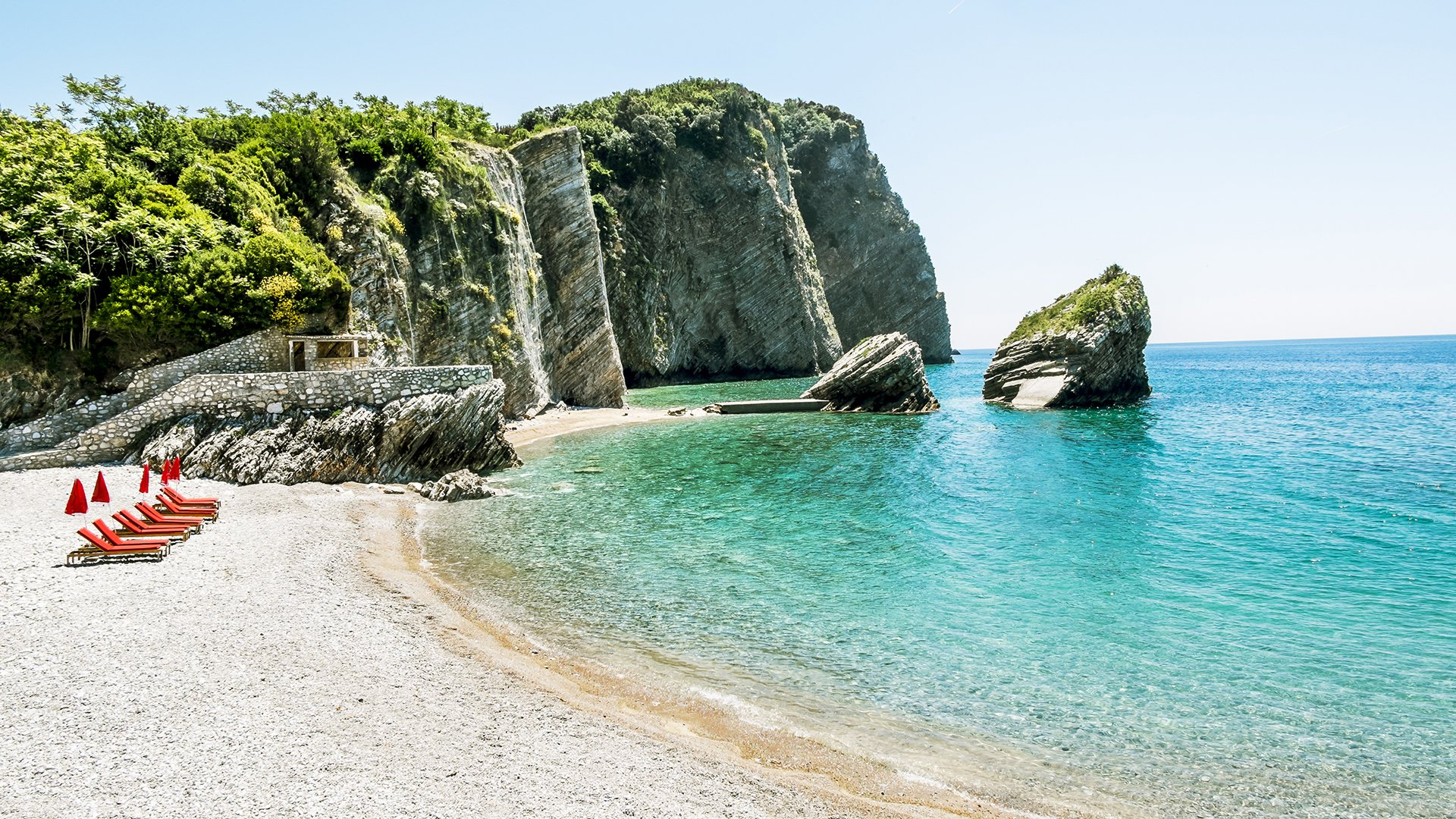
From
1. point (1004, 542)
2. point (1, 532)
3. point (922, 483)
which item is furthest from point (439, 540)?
point (922, 483)

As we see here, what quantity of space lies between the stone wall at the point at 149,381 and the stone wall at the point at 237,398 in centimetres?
61

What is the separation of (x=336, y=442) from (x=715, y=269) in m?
63.7

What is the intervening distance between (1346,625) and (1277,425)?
39.5 metres

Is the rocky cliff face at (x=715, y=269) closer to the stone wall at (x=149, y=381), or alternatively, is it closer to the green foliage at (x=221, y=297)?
the green foliage at (x=221, y=297)

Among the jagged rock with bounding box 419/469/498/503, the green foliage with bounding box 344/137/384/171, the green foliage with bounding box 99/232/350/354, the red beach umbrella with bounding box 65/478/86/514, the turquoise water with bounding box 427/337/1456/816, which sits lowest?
the turquoise water with bounding box 427/337/1456/816

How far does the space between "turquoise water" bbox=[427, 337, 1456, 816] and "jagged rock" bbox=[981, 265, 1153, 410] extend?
65.9 feet

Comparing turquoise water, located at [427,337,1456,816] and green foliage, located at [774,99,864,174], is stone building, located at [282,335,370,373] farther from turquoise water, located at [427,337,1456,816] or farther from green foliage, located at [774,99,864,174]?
green foliage, located at [774,99,864,174]

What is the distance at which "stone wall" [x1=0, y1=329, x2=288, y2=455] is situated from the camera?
22.8 m

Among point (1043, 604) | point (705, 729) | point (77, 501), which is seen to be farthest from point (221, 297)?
point (1043, 604)

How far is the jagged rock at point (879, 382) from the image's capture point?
5331 cm

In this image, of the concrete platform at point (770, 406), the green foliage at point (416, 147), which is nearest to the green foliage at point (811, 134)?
the concrete platform at point (770, 406)

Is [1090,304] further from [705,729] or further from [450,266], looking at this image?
[705,729]

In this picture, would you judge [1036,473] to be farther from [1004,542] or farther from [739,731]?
[739,731]

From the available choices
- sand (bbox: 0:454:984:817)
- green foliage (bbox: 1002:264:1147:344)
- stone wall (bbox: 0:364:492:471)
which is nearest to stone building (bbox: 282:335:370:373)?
stone wall (bbox: 0:364:492:471)
